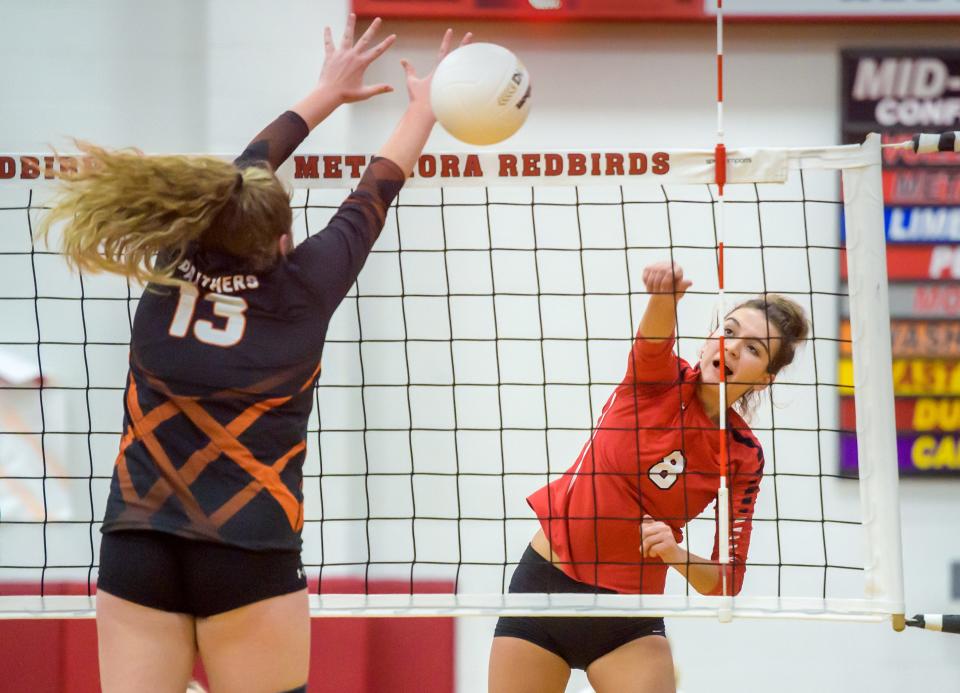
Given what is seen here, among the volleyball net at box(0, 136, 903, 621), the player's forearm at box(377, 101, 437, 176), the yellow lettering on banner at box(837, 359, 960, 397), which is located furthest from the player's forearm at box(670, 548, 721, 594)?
the yellow lettering on banner at box(837, 359, 960, 397)

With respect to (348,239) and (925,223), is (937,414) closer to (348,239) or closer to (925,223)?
(925,223)

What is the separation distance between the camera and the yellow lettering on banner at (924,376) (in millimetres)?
4387

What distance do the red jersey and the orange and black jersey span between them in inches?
36.9

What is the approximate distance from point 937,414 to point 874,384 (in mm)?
1727

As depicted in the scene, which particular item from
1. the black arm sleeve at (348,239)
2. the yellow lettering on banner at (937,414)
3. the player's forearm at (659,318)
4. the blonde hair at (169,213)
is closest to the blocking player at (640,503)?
the player's forearm at (659,318)

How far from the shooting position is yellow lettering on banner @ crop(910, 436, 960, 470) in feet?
14.5

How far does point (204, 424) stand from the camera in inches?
82.7

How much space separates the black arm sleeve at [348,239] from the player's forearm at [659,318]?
66 centimetres

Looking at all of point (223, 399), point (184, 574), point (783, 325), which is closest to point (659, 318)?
point (783, 325)

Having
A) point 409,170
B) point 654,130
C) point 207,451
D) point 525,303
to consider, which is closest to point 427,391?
point 525,303

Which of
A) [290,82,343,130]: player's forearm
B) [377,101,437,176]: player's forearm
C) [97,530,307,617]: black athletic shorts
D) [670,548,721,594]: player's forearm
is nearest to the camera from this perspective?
[97,530,307,617]: black athletic shorts

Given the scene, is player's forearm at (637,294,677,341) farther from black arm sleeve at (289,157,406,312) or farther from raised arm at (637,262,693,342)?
black arm sleeve at (289,157,406,312)

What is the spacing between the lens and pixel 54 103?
14.6 ft

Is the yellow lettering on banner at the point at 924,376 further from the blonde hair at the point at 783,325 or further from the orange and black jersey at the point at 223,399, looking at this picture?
the orange and black jersey at the point at 223,399
